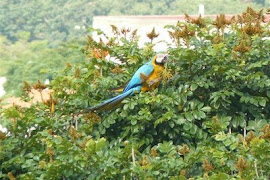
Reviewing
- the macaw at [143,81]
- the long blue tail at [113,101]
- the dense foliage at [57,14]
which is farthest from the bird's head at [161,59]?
the dense foliage at [57,14]

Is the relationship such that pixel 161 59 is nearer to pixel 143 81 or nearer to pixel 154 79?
pixel 154 79

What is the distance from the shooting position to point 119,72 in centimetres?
426

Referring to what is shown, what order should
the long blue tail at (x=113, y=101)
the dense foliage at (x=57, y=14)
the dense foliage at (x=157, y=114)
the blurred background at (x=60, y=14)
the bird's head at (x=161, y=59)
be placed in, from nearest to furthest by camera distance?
1. the dense foliage at (x=157, y=114)
2. the long blue tail at (x=113, y=101)
3. the bird's head at (x=161, y=59)
4. the blurred background at (x=60, y=14)
5. the dense foliage at (x=57, y=14)

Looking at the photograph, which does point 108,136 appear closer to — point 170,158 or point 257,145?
point 170,158

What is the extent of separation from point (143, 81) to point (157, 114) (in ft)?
0.71

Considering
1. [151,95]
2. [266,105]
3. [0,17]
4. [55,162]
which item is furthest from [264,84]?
[0,17]

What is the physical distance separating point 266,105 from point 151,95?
61cm

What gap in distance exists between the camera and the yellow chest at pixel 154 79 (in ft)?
13.5

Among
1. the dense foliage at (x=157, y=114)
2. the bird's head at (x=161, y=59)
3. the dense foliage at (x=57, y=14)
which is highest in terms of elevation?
the bird's head at (x=161, y=59)

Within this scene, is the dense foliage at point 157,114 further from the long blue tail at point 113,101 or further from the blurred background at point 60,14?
the blurred background at point 60,14

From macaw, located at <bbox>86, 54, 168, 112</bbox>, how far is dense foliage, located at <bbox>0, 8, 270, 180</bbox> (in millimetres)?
46

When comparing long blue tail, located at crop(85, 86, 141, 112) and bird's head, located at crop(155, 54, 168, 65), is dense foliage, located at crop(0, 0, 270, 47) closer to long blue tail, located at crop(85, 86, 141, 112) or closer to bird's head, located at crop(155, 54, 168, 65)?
bird's head, located at crop(155, 54, 168, 65)

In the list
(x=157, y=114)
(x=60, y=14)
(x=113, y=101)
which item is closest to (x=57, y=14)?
(x=60, y=14)

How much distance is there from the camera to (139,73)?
4.10m
